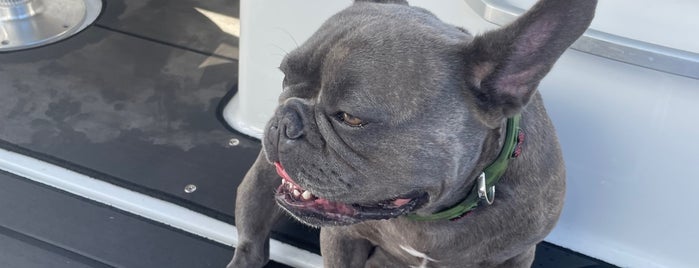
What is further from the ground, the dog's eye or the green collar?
the dog's eye

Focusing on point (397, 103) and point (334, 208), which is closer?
point (397, 103)

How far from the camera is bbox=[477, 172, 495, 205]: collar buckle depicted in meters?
1.25

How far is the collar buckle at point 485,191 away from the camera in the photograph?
4.11 feet

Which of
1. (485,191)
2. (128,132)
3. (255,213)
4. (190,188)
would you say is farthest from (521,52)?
(128,132)

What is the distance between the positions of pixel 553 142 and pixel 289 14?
0.83 meters

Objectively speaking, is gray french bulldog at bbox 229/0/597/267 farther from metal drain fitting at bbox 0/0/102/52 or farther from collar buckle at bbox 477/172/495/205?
metal drain fitting at bbox 0/0/102/52

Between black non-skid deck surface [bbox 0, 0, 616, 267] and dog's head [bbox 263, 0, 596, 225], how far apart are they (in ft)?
2.43

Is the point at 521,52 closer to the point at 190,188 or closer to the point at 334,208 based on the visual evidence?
the point at 334,208

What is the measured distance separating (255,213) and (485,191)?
0.66m

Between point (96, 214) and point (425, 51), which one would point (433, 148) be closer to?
point (425, 51)

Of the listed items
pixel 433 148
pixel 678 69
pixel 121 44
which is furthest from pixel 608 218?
pixel 121 44

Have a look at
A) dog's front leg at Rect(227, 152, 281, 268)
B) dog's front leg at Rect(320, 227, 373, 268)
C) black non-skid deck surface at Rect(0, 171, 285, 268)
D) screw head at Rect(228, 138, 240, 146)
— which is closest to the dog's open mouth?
dog's front leg at Rect(320, 227, 373, 268)

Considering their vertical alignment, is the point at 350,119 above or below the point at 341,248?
above

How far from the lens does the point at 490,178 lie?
1264mm
